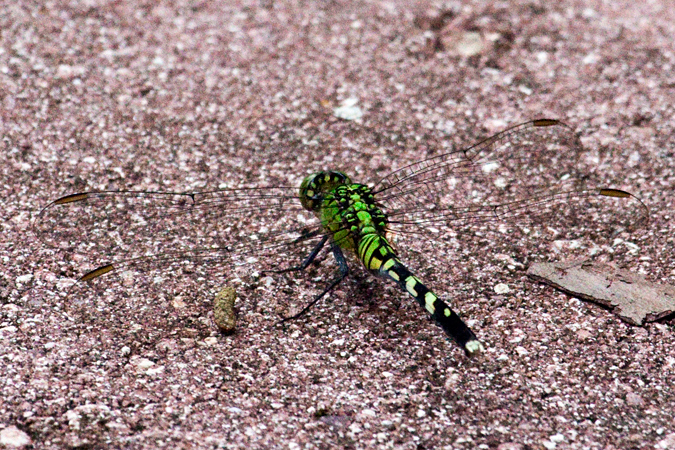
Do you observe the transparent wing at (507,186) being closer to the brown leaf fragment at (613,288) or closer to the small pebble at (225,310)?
the brown leaf fragment at (613,288)

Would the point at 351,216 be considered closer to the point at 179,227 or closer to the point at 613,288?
the point at 179,227

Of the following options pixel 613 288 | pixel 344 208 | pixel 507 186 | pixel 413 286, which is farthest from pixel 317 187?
pixel 613 288

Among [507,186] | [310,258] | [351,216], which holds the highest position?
[351,216]

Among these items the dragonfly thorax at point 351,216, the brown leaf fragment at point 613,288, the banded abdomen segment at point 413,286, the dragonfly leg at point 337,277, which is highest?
the dragonfly thorax at point 351,216

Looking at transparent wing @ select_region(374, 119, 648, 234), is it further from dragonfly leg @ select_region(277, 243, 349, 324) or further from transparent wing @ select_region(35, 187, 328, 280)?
transparent wing @ select_region(35, 187, 328, 280)

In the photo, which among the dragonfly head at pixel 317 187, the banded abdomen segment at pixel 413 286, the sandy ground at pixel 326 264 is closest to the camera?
the sandy ground at pixel 326 264

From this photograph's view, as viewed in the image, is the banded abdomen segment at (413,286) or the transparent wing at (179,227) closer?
the banded abdomen segment at (413,286)

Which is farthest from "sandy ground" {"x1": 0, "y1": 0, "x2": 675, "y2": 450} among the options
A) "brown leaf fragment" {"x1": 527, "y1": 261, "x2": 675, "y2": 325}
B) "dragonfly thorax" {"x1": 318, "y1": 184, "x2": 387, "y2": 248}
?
"dragonfly thorax" {"x1": 318, "y1": 184, "x2": 387, "y2": 248}

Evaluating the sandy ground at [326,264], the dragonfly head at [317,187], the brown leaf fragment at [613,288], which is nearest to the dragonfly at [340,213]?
the dragonfly head at [317,187]
